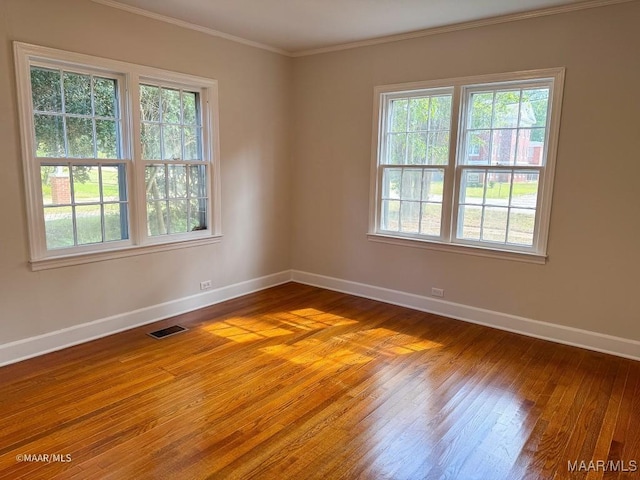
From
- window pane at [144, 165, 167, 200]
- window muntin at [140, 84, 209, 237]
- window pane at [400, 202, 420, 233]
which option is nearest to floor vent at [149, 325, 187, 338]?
window muntin at [140, 84, 209, 237]

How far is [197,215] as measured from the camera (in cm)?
445

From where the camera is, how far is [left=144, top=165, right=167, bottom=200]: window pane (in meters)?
3.94

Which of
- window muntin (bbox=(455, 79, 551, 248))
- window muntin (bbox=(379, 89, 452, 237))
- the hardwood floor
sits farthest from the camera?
window muntin (bbox=(379, 89, 452, 237))

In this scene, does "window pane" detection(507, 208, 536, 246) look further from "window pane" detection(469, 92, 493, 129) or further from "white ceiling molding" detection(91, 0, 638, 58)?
"white ceiling molding" detection(91, 0, 638, 58)

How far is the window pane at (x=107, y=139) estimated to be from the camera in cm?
356

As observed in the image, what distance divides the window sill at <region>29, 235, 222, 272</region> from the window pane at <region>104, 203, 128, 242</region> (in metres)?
0.13

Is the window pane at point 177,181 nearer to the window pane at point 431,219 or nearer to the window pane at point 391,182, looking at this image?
the window pane at point 391,182

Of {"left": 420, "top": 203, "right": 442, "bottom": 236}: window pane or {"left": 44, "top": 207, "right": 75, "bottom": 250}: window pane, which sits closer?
{"left": 44, "top": 207, "right": 75, "bottom": 250}: window pane

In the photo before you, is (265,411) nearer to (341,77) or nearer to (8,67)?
(8,67)

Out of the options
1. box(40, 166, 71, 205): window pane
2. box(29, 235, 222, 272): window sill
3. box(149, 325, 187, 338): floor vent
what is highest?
box(40, 166, 71, 205): window pane

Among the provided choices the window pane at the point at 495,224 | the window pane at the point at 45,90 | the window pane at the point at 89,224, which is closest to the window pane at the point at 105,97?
the window pane at the point at 45,90

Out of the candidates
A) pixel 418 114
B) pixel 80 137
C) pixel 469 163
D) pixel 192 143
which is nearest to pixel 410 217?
pixel 469 163

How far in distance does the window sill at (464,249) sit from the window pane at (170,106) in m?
2.33

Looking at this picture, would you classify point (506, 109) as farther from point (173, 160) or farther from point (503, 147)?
point (173, 160)
